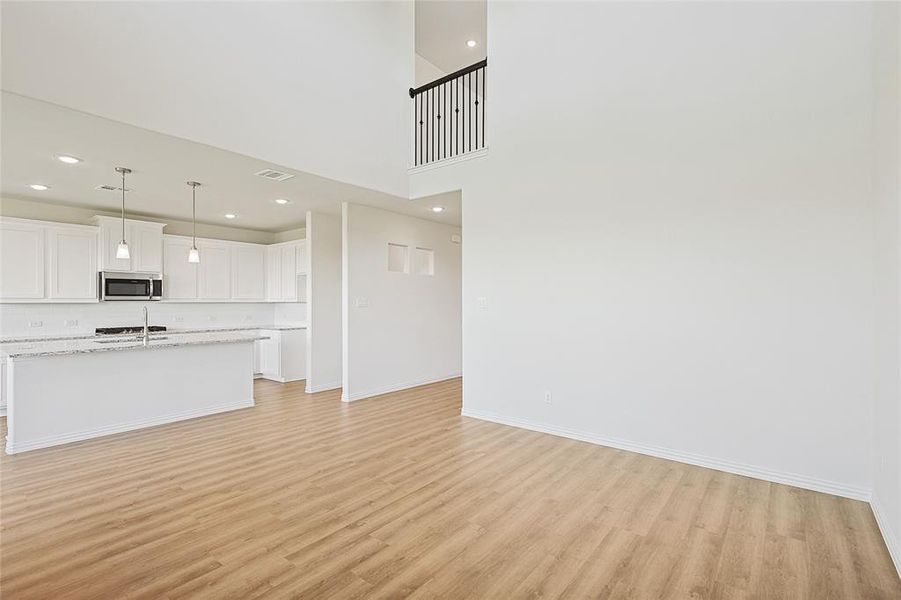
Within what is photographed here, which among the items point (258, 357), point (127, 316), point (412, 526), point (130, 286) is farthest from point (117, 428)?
point (412, 526)

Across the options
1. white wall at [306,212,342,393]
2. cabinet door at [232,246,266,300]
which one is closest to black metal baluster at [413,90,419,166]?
white wall at [306,212,342,393]

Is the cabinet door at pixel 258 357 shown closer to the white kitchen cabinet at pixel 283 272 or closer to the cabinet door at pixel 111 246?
the white kitchen cabinet at pixel 283 272

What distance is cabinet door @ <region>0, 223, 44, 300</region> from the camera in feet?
17.3

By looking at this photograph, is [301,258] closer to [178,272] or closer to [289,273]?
[289,273]

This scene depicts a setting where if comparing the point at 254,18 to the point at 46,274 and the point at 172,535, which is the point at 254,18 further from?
the point at 46,274

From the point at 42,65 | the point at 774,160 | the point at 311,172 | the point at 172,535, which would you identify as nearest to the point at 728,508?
the point at 774,160

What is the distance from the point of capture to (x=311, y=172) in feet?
14.6

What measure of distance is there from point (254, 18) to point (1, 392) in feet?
17.3

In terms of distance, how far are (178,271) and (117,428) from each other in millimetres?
3123

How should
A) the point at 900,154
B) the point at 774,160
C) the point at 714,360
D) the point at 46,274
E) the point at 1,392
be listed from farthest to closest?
1. the point at 46,274
2. the point at 1,392
3. the point at 714,360
4. the point at 774,160
5. the point at 900,154

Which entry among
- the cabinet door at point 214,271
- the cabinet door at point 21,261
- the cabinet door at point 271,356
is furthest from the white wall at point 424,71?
the cabinet door at point 21,261

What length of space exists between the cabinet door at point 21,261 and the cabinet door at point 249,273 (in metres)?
2.50

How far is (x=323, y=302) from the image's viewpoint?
653 cm

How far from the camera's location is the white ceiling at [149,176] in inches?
129
